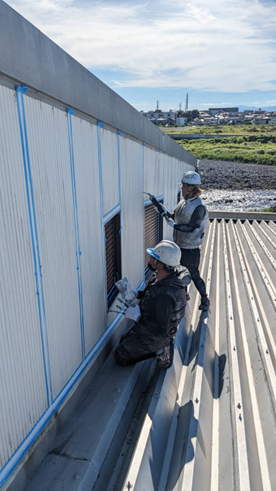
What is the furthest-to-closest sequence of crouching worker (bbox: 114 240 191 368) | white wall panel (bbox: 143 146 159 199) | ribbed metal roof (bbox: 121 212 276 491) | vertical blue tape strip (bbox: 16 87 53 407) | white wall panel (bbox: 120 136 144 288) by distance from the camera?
white wall panel (bbox: 143 146 159 199)
white wall panel (bbox: 120 136 144 288)
crouching worker (bbox: 114 240 191 368)
ribbed metal roof (bbox: 121 212 276 491)
vertical blue tape strip (bbox: 16 87 53 407)

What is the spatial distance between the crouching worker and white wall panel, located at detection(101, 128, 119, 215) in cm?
77

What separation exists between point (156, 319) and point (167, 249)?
0.64m

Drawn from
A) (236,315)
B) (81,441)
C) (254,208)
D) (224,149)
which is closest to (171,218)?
(236,315)

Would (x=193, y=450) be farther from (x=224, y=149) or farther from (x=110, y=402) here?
(x=224, y=149)

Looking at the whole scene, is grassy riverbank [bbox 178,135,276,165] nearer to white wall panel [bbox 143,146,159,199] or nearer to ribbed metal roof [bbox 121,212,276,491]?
white wall panel [bbox 143,146,159,199]

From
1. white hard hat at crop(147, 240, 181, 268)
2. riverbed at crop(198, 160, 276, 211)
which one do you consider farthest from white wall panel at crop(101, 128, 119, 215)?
riverbed at crop(198, 160, 276, 211)

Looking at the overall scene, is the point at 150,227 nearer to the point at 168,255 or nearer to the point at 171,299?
the point at 168,255

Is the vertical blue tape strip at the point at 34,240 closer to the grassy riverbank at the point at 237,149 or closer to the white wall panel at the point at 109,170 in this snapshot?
the white wall panel at the point at 109,170

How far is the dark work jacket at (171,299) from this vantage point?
3.02 meters

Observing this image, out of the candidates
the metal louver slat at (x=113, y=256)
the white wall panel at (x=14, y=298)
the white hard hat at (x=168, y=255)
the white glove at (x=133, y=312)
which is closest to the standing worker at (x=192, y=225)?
the metal louver slat at (x=113, y=256)

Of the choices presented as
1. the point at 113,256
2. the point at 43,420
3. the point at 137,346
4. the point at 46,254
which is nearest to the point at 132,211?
the point at 113,256

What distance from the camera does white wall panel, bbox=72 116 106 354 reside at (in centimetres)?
281

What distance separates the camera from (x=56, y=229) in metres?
2.40

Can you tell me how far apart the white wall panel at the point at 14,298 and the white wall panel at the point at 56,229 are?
174 millimetres
